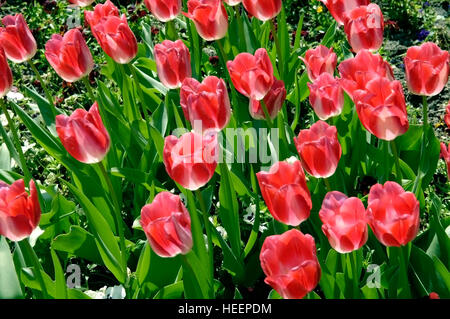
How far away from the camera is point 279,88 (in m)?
1.99

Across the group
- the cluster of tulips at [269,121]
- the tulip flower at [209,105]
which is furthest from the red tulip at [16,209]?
the tulip flower at [209,105]

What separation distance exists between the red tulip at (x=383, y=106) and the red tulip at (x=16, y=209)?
0.84m

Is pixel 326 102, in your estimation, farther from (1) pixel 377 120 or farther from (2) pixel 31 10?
(2) pixel 31 10

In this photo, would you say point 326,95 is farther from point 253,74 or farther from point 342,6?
point 342,6

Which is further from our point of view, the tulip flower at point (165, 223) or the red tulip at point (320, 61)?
the red tulip at point (320, 61)

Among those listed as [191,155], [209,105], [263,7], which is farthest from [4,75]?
[263,7]

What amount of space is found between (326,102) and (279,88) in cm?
15

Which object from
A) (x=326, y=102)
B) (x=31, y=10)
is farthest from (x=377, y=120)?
(x=31, y=10)

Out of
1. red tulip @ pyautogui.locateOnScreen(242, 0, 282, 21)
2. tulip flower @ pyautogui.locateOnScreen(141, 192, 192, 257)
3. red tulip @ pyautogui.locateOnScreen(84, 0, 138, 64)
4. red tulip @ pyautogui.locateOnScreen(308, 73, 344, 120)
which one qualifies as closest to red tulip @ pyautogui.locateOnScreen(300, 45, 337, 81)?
red tulip @ pyautogui.locateOnScreen(308, 73, 344, 120)

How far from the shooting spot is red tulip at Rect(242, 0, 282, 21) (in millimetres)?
2236

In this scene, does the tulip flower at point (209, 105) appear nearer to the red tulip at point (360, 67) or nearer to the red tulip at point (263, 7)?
the red tulip at point (360, 67)

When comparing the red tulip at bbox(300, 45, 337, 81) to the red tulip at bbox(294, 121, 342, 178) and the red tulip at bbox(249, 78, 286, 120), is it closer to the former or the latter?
the red tulip at bbox(249, 78, 286, 120)

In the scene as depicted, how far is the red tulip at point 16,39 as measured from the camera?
7.13ft

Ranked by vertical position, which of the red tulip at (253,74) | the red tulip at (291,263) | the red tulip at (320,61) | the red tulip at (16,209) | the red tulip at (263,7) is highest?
the red tulip at (263,7)
